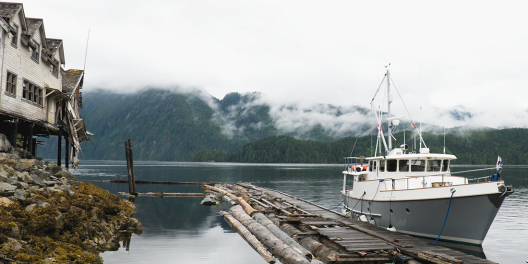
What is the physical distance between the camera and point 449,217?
67.6ft

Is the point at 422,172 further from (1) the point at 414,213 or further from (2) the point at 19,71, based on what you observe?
(2) the point at 19,71

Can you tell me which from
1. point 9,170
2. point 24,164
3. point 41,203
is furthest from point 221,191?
point 41,203

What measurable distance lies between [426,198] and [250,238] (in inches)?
421

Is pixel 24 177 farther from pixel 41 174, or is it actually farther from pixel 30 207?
pixel 30 207

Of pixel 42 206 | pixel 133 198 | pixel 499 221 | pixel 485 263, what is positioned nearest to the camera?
pixel 485 263

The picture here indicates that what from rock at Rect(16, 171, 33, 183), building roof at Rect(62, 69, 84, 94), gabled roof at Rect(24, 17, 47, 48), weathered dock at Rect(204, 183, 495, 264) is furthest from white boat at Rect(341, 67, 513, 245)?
building roof at Rect(62, 69, 84, 94)

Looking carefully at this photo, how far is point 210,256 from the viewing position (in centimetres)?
2044

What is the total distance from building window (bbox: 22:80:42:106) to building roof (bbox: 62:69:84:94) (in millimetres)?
7027

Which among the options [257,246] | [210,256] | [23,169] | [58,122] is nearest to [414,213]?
[257,246]

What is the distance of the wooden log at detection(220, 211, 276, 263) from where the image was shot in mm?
19061

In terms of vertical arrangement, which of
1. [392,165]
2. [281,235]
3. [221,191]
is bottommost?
[221,191]

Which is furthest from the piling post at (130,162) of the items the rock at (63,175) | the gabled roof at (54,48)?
the rock at (63,175)

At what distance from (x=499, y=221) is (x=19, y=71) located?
42.1 meters

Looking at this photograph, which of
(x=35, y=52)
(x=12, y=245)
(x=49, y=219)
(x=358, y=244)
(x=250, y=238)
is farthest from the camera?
(x=35, y=52)
